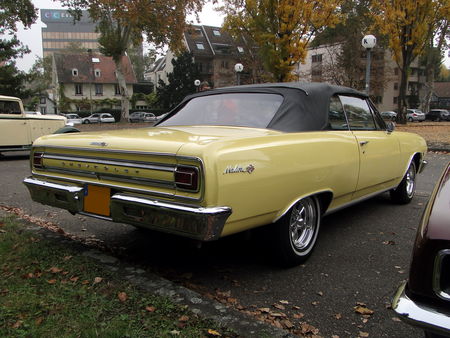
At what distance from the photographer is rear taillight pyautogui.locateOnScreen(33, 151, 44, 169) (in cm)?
340

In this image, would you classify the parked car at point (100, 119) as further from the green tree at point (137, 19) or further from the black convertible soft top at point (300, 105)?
the black convertible soft top at point (300, 105)

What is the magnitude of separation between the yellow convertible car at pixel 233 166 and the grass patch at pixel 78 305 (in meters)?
0.43

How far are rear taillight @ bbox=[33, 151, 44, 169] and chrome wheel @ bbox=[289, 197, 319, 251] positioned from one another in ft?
7.19

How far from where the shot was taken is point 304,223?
10.9 feet

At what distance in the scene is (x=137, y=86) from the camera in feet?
197

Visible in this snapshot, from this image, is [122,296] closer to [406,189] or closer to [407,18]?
[406,189]

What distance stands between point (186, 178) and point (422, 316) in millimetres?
1445

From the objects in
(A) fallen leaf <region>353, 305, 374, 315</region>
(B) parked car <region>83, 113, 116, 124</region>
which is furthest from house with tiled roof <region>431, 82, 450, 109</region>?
(A) fallen leaf <region>353, 305, 374, 315</region>

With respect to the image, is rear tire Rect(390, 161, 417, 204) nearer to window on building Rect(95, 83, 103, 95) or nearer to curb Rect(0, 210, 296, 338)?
curb Rect(0, 210, 296, 338)

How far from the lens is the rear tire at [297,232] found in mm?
2987

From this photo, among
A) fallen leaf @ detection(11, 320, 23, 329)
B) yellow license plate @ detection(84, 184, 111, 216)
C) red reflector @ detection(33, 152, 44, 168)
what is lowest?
fallen leaf @ detection(11, 320, 23, 329)

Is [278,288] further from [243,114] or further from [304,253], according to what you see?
[243,114]

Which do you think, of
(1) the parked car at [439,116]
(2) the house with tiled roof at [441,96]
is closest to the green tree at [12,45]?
(1) the parked car at [439,116]

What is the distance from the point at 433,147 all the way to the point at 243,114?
1042cm
